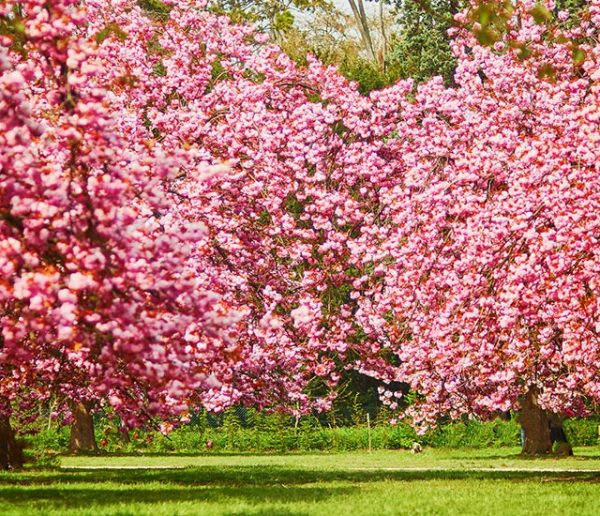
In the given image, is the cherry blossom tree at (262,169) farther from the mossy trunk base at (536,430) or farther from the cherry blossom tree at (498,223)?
the mossy trunk base at (536,430)

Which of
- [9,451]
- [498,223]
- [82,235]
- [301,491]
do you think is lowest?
[301,491]

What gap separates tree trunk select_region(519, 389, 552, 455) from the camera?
110ft

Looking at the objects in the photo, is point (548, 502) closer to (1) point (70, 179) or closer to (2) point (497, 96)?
(2) point (497, 96)

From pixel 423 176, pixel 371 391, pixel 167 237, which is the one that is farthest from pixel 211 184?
pixel 371 391

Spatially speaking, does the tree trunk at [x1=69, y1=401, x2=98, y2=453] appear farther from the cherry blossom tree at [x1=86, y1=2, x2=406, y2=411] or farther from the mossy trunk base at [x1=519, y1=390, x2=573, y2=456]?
the cherry blossom tree at [x1=86, y1=2, x2=406, y2=411]

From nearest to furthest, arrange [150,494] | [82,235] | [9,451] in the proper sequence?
[82,235]
[150,494]
[9,451]

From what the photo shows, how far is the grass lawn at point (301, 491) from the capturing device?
14797mm

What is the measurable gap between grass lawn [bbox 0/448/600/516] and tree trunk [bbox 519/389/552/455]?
567 cm

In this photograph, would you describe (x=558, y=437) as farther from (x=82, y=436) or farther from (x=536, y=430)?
(x=82, y=436)

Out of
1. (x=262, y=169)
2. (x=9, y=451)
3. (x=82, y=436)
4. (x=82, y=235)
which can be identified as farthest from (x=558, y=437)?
(x=82, y=235)

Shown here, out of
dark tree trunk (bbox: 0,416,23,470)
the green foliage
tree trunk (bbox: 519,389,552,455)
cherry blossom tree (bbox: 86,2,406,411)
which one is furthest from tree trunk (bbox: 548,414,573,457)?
dark tree trunk (bbox: 0,416,23,470)

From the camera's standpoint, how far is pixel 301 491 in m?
18.3

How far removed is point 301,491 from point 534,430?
1712cm

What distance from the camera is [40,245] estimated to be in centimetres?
816
